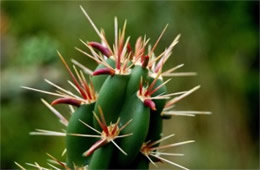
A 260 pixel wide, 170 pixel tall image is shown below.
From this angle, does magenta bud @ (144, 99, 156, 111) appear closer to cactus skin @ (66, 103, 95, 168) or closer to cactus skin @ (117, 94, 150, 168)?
cactus skin @ (117, 94, 150, 168)

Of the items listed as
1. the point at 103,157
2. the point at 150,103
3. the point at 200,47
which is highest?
the point at 150,103

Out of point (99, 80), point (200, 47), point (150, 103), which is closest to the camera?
point (150, 103)

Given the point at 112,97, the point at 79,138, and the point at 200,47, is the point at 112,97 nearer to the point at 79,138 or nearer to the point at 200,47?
the point at 79,138

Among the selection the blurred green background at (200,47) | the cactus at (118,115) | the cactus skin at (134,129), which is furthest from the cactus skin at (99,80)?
the blurred green background at (200,47)

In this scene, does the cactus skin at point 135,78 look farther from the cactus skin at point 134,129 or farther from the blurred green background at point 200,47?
the blurred green background at point 200,47

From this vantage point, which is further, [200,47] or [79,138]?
[200,47]

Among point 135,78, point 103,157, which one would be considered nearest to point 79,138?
point 103,157

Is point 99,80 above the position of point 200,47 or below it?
above

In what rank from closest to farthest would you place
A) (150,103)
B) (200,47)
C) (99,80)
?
1. (150,103)
2. (99,80)
3. (200,47)

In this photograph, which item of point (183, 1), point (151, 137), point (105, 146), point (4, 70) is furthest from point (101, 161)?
point (183, 1)
